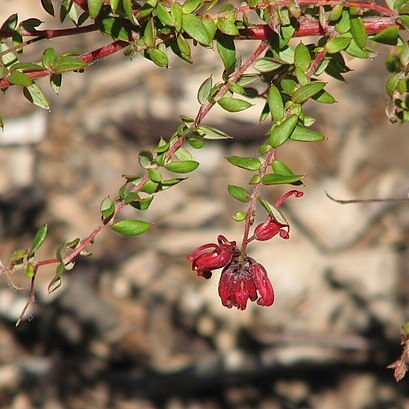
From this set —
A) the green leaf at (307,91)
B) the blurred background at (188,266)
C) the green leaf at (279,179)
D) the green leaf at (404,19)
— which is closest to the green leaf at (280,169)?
the green leaf at (279,179)

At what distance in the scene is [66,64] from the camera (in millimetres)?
1704

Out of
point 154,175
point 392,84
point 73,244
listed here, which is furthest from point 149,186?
point 392,84

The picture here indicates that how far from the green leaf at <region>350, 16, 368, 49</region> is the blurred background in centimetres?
270

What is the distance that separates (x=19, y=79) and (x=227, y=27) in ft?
1.29

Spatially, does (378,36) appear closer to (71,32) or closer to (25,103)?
(71,32)

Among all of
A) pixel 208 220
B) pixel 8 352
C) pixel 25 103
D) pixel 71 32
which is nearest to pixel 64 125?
pixel 25 103

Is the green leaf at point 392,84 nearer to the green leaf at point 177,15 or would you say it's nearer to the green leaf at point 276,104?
the green leaf at point 276,104

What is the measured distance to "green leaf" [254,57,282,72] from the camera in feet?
5.87

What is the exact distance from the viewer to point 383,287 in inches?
177

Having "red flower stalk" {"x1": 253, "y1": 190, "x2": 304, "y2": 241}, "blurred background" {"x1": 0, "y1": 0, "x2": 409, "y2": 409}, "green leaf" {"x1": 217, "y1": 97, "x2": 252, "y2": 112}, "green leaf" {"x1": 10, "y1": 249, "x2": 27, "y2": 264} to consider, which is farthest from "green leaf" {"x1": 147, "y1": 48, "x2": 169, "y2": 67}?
"blurred background" {"x1": 0, "y1": 0, "x2": 409, "y2": 409}

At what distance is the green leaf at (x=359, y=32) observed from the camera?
67.1 inches

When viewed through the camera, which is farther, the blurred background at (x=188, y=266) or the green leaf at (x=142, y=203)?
the blurred background at (x=188, y=266)

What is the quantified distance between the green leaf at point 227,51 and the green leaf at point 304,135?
0.57ft

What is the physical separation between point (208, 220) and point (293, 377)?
1.04 metres
